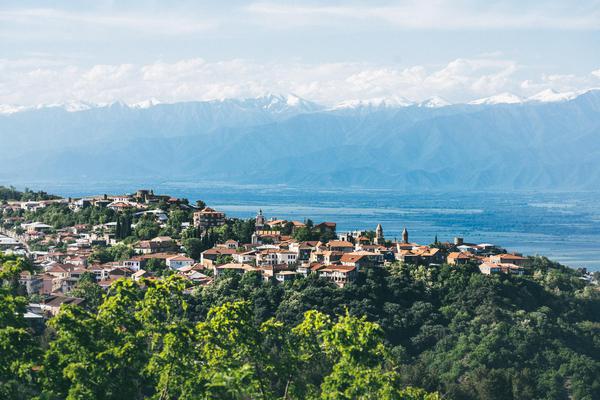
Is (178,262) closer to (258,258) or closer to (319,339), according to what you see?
(258,258)

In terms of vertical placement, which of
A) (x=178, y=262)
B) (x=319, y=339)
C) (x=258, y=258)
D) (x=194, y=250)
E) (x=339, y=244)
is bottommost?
(x=178, y=262)

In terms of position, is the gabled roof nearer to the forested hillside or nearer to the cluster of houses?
the cluster of houses

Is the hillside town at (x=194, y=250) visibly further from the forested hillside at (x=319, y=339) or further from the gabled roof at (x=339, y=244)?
the forested hillside at (x=319, y=339)

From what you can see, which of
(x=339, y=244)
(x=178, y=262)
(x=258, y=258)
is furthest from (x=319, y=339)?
(x=178, y=262)

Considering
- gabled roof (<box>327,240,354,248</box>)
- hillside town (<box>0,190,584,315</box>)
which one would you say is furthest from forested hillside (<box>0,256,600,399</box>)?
gabled roof (<box>327,240,354,248</box>)

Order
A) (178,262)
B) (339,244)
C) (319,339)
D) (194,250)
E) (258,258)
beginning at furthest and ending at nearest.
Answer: (194,250) < (339,244) < (178,262) < (258,258) < (319,339)

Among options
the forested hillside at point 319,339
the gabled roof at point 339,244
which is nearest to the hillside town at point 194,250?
the gabled roof at point 339,244

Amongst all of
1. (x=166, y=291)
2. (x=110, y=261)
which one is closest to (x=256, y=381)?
(x=166, y=291)
